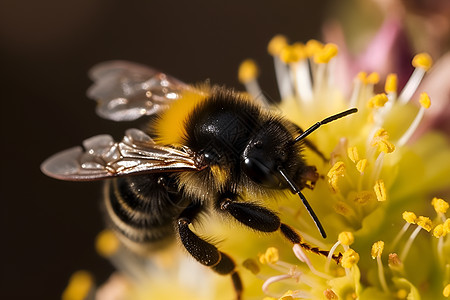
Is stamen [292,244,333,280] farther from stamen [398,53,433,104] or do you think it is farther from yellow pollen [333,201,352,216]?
stamen [398,53,433,104]

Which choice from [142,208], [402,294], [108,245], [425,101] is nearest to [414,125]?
[425,101]

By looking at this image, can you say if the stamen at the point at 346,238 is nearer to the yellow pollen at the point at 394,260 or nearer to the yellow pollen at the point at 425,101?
the yellow pollen at the point at 394,260

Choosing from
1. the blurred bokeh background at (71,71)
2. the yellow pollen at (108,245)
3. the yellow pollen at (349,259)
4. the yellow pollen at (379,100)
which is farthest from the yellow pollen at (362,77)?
the blurred bokeh background at (71,71)

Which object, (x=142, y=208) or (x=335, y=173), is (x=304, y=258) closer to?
(x=335, y=173)

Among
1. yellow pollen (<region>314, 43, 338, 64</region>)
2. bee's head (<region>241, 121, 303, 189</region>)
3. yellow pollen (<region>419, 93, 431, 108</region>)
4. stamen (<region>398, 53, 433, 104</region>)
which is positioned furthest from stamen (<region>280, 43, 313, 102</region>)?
bee's head (<region>241, 121, 303, 189</region>)

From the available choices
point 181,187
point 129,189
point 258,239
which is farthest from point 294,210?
point 129,189

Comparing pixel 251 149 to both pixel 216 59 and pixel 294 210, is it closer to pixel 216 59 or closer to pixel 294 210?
pixel 294 210
